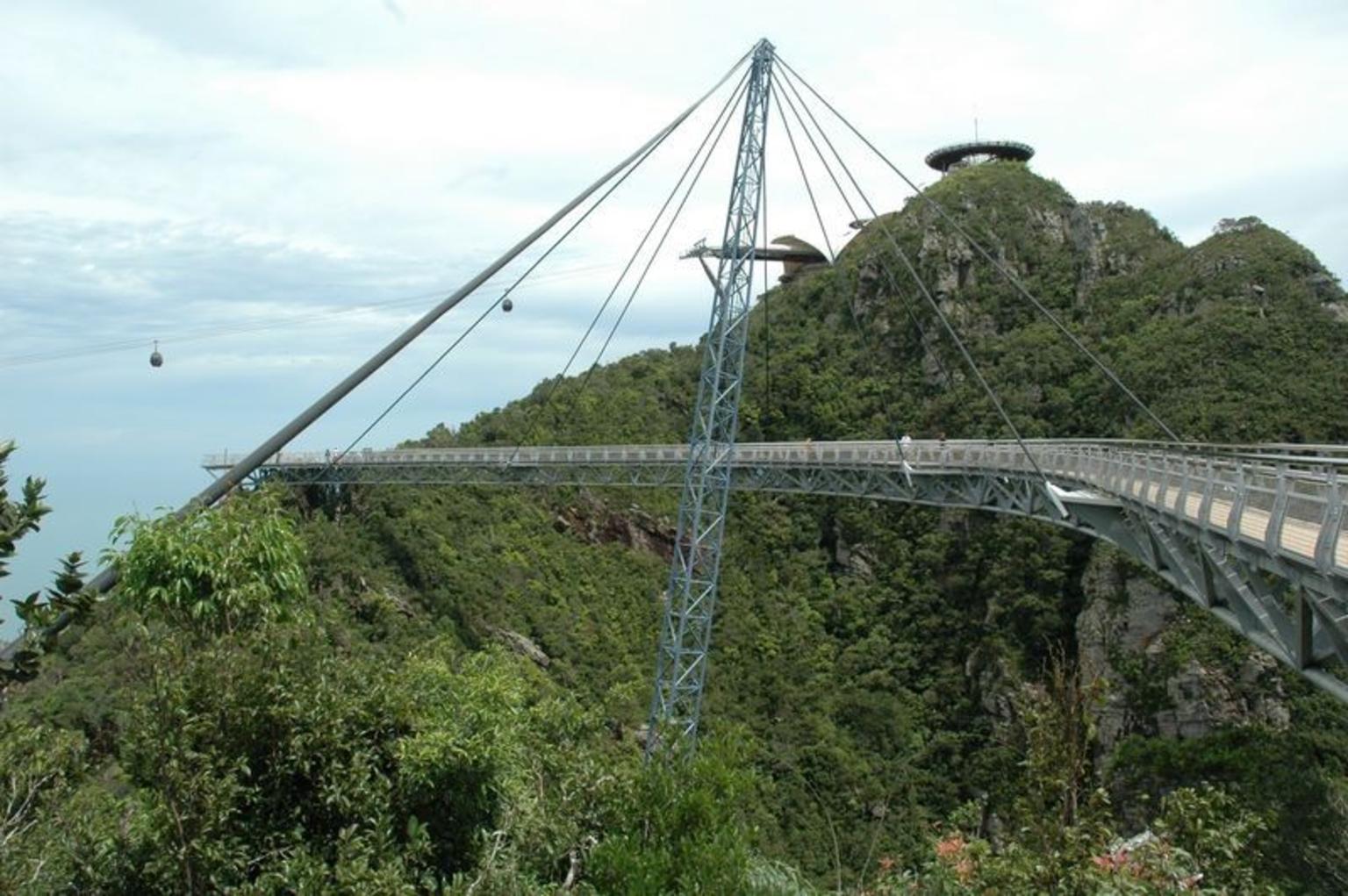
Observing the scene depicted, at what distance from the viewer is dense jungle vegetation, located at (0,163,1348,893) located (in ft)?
26.9

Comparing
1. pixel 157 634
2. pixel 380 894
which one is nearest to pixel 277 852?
pixel 380 894

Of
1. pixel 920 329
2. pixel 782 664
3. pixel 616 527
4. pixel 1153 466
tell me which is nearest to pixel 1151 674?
pixel 782 664

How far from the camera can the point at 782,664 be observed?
41406mm

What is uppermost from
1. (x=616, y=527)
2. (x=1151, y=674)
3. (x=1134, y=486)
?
(x=1134, y=486)

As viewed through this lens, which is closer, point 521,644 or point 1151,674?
point 1151,674

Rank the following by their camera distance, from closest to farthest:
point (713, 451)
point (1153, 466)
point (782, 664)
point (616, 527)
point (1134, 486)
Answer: point (1153, 466) < point (1134, 486) < point (713, 451) < point (782, 664) < point (616, 527)

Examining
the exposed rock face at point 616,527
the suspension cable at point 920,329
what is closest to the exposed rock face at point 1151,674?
the suspension cable at point 920,329

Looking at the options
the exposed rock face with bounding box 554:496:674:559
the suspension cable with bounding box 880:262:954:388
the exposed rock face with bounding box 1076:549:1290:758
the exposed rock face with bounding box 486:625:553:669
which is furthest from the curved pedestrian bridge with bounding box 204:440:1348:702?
the suspension cable with bounding box 880:262:954:388

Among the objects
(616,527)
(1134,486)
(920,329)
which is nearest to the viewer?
(1134,486)

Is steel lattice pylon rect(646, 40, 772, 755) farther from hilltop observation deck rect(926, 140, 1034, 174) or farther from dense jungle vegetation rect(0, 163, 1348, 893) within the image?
hilltop observation deck rect(926, 140, 1034, 174)

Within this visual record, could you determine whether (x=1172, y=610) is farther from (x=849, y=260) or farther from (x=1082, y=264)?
(x=849, y=260)

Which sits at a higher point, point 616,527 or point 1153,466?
point 1153,466

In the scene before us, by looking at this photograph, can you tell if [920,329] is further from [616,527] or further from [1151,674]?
[1151,674]

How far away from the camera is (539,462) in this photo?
130 feet
